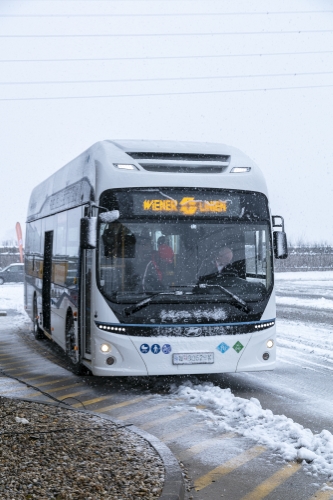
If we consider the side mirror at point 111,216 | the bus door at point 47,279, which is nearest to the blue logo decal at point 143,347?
the side mirror at point 111,216

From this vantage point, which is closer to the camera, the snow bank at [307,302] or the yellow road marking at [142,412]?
the yellow road marking at [142,412]

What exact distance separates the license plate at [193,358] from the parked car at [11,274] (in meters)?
40.5

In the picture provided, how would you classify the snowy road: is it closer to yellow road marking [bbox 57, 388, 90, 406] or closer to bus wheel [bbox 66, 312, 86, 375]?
yellow road marking [bbox 57, 388, 90, 406]

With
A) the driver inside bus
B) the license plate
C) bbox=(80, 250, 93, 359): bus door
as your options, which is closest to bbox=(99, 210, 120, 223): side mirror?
bbox=(80, 250, 93, 359): bus door

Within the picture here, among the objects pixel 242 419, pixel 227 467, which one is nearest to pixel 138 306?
pixel 242 419

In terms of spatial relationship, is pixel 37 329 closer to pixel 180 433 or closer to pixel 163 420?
pixel 163 420

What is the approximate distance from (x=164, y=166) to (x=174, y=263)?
1355 millimetres

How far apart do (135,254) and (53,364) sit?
13.5ft

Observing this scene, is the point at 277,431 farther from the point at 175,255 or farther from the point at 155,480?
the point at 175,255

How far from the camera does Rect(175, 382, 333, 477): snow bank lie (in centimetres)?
614

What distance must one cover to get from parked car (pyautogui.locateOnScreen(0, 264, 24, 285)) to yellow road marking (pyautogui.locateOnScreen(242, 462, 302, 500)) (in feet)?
143

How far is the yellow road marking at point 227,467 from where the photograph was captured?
5.67 meters

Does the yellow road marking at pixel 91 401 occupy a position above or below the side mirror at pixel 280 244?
below

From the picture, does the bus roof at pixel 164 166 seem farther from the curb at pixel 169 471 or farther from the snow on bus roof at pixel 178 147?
the curb at pixel 169 471
